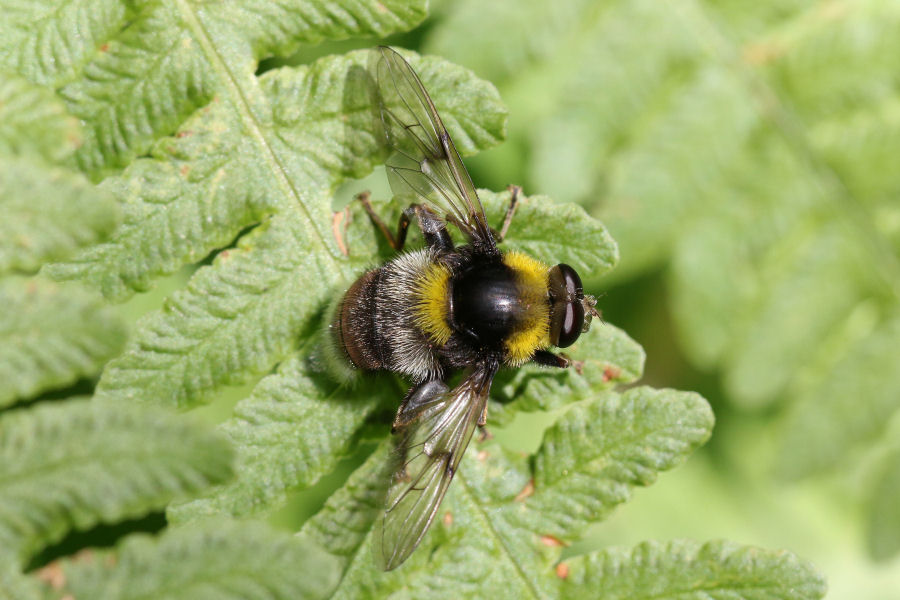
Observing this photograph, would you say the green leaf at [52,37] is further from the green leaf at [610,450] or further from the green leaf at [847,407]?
the green leaf at [847,407]

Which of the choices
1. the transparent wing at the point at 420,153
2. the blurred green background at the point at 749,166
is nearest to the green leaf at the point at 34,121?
the transparent wing at the point at 420,153

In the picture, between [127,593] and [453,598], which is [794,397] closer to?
[453,598]

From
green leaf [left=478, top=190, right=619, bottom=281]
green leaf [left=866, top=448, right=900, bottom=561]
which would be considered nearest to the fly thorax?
green leaf [left=478, top=190, right=619, bottom=281]

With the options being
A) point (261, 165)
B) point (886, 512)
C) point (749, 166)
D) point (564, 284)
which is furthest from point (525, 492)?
point (886, 512)

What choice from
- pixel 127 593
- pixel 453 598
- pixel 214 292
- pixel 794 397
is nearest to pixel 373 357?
pixel 214 292

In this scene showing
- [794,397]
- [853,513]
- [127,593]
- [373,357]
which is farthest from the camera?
[853,513]

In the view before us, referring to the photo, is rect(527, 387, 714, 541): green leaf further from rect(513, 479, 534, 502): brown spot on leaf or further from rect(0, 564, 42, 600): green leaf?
rect(0, 564, 42, 600): green leaf
